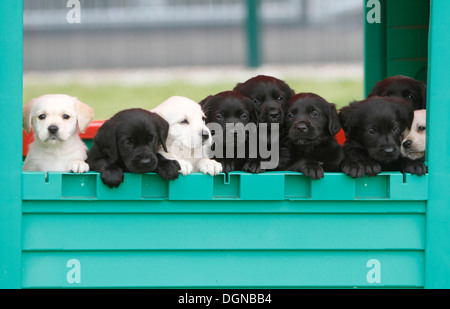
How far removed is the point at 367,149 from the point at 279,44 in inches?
606

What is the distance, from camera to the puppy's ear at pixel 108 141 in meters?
3.25

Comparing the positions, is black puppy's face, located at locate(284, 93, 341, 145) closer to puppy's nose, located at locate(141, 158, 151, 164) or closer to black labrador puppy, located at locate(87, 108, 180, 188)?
black labrador puppy, located at locate(87, 108, 180, 188)

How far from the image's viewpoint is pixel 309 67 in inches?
713

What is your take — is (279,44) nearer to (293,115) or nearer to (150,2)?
(150,2)

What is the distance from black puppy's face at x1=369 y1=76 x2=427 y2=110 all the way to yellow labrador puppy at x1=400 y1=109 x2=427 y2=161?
14.5 inches

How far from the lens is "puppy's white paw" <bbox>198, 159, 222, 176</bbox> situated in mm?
3152

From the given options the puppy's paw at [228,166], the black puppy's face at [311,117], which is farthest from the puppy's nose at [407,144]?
the puppy's paw at [228,166]

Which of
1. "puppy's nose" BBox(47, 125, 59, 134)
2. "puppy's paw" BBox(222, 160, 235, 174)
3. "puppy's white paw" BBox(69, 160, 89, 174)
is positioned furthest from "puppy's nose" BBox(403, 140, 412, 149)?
"puppy's nose" BBox(47, 125, 59, 134)

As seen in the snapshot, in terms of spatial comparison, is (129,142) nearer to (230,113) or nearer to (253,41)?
(230,113)

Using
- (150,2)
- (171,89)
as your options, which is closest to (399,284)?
(171,89)

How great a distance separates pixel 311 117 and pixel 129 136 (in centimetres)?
97

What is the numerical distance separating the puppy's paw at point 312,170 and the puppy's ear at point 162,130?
27.3 inches

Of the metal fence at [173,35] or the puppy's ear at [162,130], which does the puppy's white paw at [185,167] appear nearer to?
the puppy's ear at [162,130]

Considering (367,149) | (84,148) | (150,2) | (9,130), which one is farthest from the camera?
(150,2)
